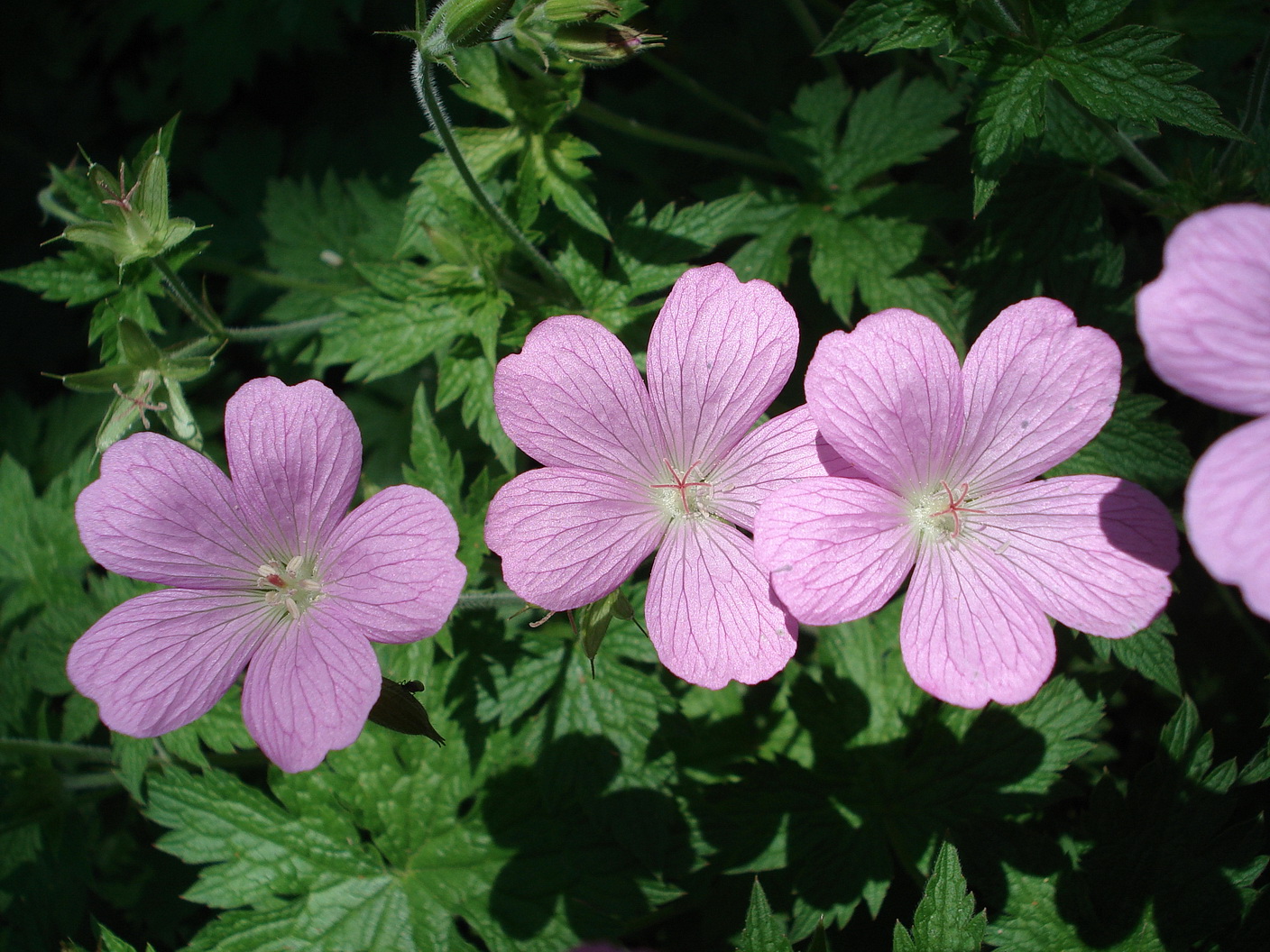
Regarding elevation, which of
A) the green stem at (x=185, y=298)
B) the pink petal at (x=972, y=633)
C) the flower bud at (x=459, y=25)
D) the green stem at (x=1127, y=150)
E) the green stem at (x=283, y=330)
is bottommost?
the pink petal at (x=972, y=633)

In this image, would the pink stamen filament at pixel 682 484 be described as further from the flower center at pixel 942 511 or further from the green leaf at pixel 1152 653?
the green leaf at pixel 1152 653

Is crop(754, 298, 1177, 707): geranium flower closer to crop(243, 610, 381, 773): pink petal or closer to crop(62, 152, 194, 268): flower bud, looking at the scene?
crop(243, 610, 381, 773): pink petal

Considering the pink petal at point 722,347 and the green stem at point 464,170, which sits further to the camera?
the green stem at point 464,170

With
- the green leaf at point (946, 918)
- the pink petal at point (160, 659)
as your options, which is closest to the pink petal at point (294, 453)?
the pink petal at point (160, 659)

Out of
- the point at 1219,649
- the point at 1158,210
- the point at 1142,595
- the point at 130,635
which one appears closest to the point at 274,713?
the point at 130,635

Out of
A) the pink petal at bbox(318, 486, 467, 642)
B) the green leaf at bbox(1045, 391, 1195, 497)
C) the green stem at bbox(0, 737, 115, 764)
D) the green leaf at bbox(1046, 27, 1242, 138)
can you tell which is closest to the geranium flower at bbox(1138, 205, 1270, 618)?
the green leaf at bbox(1046, 27, 1242, 138)

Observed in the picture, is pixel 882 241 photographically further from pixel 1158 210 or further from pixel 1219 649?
pixel 1219 649

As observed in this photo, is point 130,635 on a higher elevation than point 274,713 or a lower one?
higher
